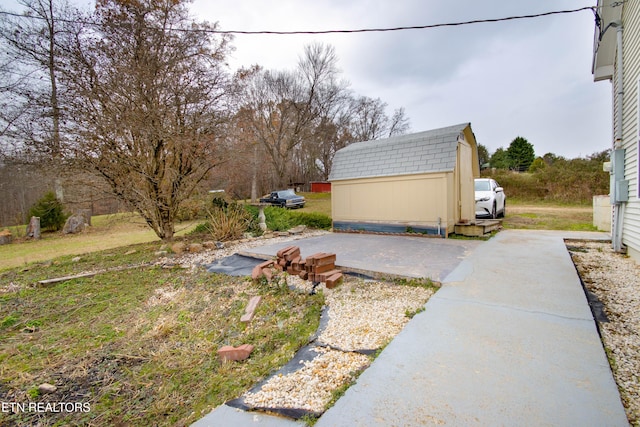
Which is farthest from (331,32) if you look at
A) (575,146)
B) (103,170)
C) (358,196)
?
(575,146)

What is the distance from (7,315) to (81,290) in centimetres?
78

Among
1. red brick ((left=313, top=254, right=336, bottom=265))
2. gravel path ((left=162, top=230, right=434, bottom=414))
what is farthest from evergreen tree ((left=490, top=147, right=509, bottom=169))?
gravel path ((left=162, top=230, right=434, bottom=414))

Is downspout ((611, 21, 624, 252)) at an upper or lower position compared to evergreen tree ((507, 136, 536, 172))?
lower

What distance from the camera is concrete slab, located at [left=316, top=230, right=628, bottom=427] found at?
141cm

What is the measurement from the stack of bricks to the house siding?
4.73m

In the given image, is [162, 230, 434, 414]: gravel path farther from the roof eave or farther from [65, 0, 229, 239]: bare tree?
the roof eave

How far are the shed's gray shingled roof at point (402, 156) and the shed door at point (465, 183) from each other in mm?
601

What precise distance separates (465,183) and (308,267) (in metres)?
5.40

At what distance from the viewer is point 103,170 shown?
6.02 m

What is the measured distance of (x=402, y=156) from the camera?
740 cm

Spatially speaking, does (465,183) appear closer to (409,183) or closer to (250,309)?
(409,183)

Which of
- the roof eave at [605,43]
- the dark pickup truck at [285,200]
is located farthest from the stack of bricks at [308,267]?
the dark pickup truck at [285,200]

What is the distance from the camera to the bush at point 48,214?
10539 mm

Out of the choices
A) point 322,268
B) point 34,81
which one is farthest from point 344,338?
point 34,81
